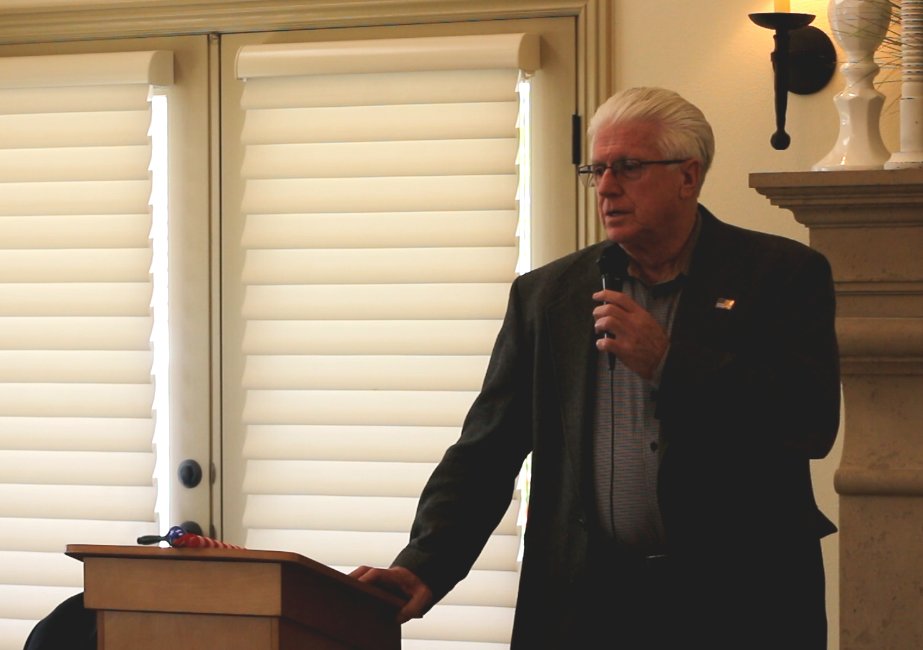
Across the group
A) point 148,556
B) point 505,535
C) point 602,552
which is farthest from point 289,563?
point 505,535

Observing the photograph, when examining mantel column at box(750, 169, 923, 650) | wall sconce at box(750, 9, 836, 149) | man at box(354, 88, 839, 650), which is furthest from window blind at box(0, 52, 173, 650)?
mantel column at box(750, 169, 923, 650)

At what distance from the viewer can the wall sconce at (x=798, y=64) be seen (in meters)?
3.27

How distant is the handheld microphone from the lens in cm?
216

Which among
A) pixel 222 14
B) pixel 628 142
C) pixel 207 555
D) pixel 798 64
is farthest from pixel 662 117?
pixel 222 14

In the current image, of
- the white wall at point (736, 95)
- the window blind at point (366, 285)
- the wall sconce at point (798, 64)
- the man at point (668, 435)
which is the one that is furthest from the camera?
the window blind at point (366, 285)

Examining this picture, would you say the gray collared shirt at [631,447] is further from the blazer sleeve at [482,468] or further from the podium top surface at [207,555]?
the podium top surface at [207,555]

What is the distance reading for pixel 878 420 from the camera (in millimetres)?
2891

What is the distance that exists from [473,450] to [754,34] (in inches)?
62.6

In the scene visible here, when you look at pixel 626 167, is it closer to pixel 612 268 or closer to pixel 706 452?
pixel 612 268

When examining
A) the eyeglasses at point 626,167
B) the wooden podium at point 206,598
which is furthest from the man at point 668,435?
the wooden podium at point 206,598

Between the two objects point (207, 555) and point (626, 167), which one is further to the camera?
point (626, 167)

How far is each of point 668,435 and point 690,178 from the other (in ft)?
1.38

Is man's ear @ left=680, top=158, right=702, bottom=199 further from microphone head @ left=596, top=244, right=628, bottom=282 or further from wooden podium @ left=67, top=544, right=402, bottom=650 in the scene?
wooden podium @ left=67, top=544, right=402, bottom=650

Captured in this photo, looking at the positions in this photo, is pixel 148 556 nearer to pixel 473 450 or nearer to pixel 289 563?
pixel 289 563
